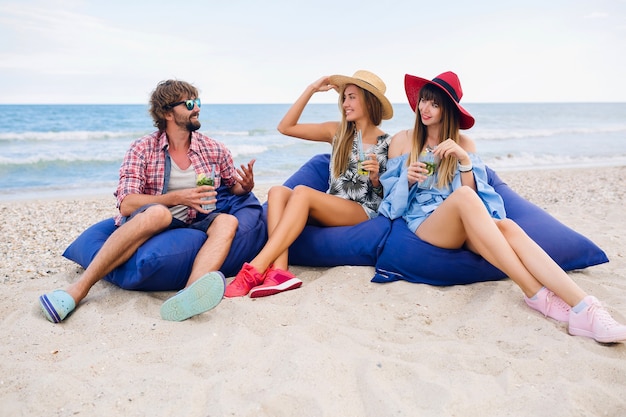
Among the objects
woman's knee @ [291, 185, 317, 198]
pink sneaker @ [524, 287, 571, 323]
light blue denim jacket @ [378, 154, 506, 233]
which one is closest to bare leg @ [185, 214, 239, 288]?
woman's knee @ [291, 185, 317, 198]

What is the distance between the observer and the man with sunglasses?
3629 mm

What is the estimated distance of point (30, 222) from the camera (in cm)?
644

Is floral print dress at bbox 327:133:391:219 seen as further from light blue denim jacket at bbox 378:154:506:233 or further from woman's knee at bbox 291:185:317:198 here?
woman's knee at bbox 291:185:317:198

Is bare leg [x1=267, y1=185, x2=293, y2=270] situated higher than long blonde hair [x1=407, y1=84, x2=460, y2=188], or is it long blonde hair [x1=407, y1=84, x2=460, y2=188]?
long blonde hair [x1=407, y1=84, x2=460, y2=188]

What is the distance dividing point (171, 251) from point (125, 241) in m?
0.30

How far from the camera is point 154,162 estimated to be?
4.04 meters

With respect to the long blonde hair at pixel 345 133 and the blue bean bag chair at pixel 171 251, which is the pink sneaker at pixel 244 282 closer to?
the blue bean bag chair at pixel 171 251

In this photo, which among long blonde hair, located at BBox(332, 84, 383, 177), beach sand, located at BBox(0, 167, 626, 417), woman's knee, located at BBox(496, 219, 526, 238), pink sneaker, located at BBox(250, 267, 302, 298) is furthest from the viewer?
long blonde hair, located at BBox(332, 84, 383, 177)

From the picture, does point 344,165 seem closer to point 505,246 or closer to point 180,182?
point 180,182

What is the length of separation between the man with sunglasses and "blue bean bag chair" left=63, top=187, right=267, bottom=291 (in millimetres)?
76

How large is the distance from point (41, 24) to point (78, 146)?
4.41 m

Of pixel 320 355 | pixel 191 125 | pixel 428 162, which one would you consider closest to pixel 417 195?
pixel 428 162

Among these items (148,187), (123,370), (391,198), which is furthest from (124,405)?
(391,198)

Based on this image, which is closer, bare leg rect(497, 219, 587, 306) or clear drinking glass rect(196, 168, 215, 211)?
bare leg rect(497, 219, 587, 306)
